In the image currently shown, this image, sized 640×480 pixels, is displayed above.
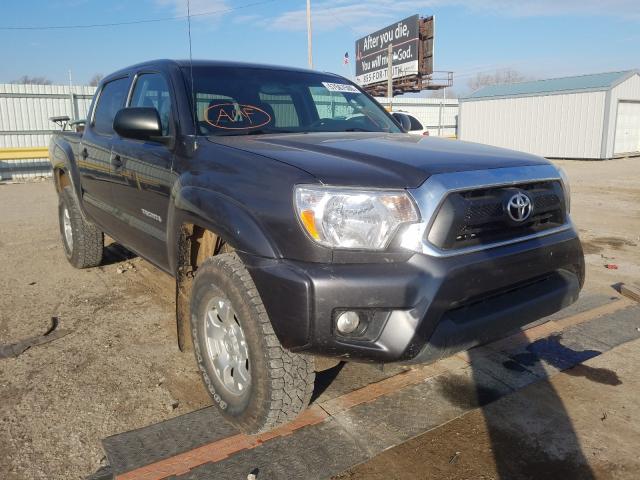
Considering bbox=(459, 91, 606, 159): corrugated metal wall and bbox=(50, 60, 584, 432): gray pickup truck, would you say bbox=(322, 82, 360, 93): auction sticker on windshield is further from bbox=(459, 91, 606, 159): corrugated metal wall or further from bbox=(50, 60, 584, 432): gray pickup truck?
bbox=(459, 91, 606, 159): corrugated metal wall

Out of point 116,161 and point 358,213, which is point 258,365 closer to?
point 358,213

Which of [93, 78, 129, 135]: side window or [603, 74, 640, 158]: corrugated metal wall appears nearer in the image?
[93, 78, 129, 135]: side window

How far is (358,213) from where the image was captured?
2139 mm

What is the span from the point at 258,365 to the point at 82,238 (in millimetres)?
3652

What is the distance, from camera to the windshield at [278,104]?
124 inches

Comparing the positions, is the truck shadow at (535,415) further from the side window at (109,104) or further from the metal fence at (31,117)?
the metal fence at (31,117)

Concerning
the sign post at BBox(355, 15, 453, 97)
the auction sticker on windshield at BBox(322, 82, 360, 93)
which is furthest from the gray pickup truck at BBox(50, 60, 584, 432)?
the sign post at BBox(355, 15, 453, 97)

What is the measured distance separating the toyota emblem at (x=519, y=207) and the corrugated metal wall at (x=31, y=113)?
1578cm

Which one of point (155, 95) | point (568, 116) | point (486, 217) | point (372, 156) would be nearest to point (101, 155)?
point (155, 95)

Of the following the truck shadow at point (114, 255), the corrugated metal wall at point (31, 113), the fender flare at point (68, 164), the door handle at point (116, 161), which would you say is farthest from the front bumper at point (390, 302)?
the corrugated metal wall at point (31, 113)

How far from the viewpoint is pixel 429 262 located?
2119 millimetres

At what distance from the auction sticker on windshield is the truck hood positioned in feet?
3.25

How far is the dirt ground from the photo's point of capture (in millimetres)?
2574

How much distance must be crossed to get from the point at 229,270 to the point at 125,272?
3409 millimetres
